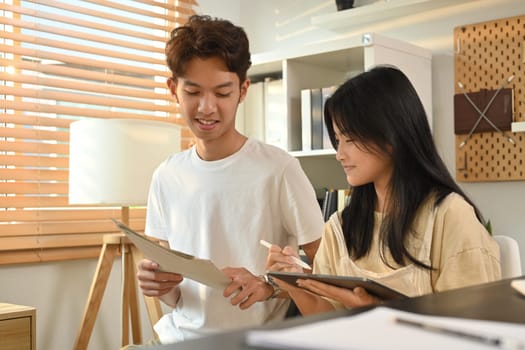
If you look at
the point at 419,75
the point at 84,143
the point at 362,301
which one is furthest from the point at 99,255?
the point at 362,301

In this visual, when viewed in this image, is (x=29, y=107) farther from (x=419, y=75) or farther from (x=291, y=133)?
(x=419, y=75)

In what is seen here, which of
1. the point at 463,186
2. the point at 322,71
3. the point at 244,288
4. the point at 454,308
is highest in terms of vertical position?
the point at 322,71

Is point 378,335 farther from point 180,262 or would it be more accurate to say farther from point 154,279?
point 154,279

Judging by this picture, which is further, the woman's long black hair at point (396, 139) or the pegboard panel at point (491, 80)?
the pegboard panel at point (491, 80)

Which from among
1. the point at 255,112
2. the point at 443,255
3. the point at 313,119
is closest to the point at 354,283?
the point at 443,255

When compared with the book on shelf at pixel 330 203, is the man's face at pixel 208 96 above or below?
above

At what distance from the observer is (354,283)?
3.44 ft

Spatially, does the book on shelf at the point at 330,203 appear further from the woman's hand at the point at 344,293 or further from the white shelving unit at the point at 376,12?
the woman's hand at the point at 344,293

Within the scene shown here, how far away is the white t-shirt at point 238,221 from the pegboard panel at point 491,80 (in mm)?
1162

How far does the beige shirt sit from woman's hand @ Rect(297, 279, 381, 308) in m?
0.16

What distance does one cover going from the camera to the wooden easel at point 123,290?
A: 274 cm

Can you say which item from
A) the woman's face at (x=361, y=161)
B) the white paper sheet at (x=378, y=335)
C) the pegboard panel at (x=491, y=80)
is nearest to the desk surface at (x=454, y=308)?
the white paper sheet at (x=378, y=335)

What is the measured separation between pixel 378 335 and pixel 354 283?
63 cm

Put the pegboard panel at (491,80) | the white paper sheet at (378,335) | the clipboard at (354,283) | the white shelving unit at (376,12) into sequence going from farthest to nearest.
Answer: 1. the white shelving unit at (376,12)
2. the pegboard panel at (491,80)
3. the clipboard at (354,283)
4. the white paper sheet at (378,335)
